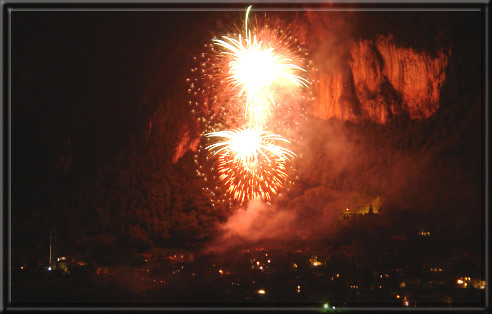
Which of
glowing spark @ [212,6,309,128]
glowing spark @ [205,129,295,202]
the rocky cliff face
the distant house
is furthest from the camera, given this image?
the distant house

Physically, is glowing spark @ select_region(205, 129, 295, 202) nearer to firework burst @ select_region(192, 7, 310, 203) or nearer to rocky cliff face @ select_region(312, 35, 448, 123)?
firework burst @ select_region(192, 7, 310, 203)

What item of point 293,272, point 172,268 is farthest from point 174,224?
point 293,272

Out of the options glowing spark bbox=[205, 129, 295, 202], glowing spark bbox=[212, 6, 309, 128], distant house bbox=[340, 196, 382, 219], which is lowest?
distant house bbox=[340, 196, 382, 219]

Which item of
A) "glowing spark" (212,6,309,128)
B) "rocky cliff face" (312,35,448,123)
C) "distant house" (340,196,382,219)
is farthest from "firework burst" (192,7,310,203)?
"distant house" (340,196,382,219)

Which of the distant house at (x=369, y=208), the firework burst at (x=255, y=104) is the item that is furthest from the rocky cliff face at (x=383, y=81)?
the distant house at (x=369, y=208)

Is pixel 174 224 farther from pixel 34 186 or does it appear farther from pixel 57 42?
pixel 57 42

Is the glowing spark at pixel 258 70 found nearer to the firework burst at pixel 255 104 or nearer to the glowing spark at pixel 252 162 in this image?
the firework burst at pixel 255 104
